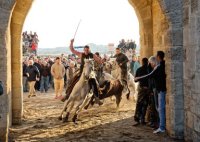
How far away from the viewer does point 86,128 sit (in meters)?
9.01

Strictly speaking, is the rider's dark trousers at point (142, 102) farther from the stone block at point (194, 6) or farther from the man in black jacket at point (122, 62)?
the man in black jacket at point (122, 62)

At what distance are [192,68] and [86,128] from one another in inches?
125

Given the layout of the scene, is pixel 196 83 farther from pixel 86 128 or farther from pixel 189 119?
pixel 86 128

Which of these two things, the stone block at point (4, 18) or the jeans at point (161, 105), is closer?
the stone block at point (4, 18)

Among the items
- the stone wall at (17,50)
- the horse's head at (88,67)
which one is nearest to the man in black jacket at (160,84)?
the horse's head at (88,67)

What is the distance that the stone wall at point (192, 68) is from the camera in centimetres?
645

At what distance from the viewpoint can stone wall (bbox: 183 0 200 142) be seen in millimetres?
6453

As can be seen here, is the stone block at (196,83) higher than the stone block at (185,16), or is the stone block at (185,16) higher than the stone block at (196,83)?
the stone block at (185,16)

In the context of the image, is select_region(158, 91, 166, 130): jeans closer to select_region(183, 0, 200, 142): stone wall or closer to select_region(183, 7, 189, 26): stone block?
select_region(183, 0, 200, 142): stone wall

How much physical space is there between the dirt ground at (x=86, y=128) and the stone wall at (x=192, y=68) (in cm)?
82

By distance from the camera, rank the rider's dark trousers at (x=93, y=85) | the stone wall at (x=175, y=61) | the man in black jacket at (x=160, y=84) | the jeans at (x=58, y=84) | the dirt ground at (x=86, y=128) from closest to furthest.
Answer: the stone wall at (x=175, y=61)
the dirt ground at (x=86, y=128)
the man in black jacket at (x=160, y=84)
the rider's dark trousers at (x=93, y=85)
the jeans at (x=58, y=84)

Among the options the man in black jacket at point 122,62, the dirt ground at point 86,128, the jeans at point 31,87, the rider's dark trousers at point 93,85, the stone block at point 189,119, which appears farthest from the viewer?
the jeans at point 31,87

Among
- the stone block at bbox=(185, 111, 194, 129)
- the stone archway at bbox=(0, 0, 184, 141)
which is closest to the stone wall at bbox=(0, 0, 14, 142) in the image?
the stone archway at bbox=(0, 0, 184, 141)

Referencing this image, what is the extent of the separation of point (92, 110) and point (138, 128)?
126 inches
